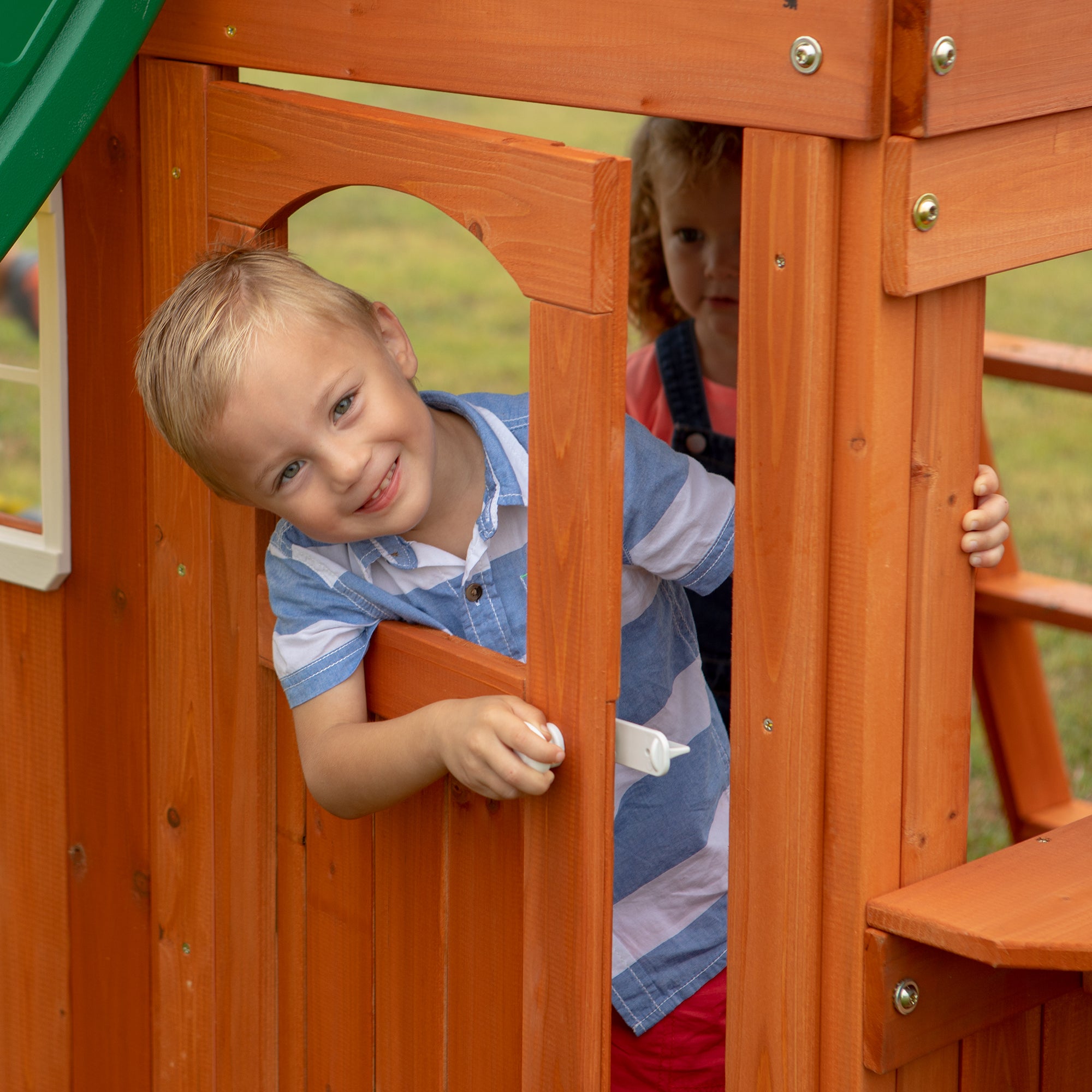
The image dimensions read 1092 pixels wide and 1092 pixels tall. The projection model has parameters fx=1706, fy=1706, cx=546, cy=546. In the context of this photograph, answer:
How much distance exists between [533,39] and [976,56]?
41cm

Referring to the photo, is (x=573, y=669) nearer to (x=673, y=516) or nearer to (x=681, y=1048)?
(x=673, y=516)

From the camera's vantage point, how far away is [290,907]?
2.06 metres

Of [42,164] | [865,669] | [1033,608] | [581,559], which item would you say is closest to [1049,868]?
[865,669]

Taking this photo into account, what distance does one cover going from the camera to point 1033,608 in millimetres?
3361

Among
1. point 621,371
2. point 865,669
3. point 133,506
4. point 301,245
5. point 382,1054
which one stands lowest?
point 382,1054

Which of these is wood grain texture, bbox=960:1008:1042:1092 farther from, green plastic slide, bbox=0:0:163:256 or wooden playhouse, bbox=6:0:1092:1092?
green plastic slide, bbox=0:0:163:256

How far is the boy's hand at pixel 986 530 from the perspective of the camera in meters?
1.57

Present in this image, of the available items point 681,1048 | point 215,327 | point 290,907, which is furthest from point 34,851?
point 215,327

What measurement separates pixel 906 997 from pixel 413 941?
56cm

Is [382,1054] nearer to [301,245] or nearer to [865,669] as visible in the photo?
[865,669]

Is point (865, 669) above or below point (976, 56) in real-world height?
below

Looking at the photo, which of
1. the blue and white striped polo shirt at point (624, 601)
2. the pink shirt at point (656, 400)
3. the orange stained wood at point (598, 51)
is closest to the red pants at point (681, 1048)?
the blue and white striped polo shirt at point (624, 601)

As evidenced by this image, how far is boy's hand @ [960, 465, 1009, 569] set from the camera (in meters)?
1.57

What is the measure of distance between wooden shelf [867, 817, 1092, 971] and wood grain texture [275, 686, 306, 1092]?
0.74 m
